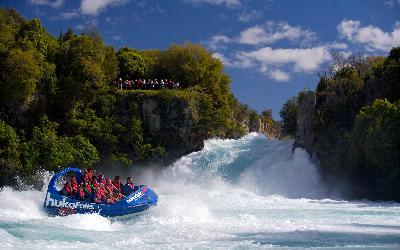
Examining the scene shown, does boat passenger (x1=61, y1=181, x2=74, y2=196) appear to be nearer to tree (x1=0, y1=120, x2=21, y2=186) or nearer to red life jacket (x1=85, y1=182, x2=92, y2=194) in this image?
red life jacket (x1=85, y1=182, x2=92, y2=194)

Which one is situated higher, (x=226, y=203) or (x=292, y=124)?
(x=292, y=124)

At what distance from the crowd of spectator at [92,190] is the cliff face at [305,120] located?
644 inches

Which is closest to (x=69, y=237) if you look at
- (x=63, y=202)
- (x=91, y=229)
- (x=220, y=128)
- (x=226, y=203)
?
(x=91, y=229)

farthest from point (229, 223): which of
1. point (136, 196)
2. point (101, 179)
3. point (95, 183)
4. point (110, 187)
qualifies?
point (101, 179)

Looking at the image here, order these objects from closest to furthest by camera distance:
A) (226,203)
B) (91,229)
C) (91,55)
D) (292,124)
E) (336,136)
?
(91,229), (226,203), (336,136), (91,55), (292,124)

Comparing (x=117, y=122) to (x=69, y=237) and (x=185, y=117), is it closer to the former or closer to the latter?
(x=185, y=117)

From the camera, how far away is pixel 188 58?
145 feet

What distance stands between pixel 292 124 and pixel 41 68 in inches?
1022

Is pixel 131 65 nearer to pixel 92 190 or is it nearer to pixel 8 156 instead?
pixel 8 156

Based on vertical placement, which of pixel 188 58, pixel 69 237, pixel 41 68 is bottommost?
pixel 69 237

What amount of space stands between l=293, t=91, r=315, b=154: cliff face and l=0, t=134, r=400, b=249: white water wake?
2.60 metres

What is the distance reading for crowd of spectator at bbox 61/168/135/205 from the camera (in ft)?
65.8

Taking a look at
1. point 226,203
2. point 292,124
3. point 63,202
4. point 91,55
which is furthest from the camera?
point 292,124

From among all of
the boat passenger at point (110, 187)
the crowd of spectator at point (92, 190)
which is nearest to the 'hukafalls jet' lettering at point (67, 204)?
the crowd of spectator at point (92, 190)
